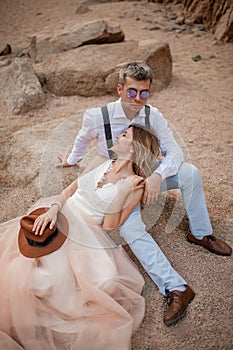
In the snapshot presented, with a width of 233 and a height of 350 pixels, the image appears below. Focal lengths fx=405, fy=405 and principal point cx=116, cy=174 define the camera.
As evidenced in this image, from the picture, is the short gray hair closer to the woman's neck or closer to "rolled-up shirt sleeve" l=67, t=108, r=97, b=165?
"rolled-up shirt sleeve" l=67, t=108, r=97, b=165

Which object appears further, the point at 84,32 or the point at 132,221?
the point at 84,32

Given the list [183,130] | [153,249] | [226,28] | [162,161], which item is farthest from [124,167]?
[226,28]

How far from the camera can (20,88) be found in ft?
13.6

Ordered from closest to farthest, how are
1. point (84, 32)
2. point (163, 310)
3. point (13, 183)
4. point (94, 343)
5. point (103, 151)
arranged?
point (94, 343)
point (163, 310)
point (103, 151)
point (13, 183)
point (84, 32)

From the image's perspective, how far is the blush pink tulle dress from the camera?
5.97 feet

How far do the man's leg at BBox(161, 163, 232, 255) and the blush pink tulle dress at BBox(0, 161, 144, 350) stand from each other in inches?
22.7

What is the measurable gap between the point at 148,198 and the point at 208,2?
538cm

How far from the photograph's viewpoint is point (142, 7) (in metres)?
7.38

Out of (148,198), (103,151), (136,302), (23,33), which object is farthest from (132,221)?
(23,33)

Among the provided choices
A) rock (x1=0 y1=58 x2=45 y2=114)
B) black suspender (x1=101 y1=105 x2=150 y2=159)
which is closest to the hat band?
black suspender (x1=101 y1=105 x2=150 y2=159)

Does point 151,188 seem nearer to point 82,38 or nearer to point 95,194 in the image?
point 95,194

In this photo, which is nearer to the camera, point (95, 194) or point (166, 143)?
point (95, 194)

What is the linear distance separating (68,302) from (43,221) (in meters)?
0.40

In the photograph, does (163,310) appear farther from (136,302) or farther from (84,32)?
(84,32)
